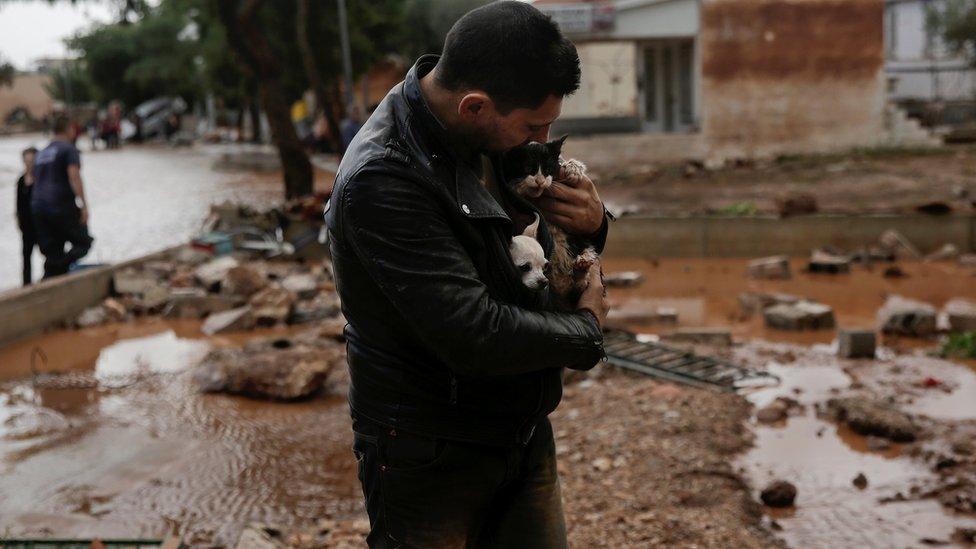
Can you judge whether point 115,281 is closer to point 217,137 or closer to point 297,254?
point 297,254

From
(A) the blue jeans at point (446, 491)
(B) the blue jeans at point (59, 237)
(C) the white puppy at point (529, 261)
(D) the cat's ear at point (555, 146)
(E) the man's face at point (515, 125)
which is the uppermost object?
(E) the man's face at point (515, 125)

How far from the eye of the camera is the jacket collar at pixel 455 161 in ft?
6.75

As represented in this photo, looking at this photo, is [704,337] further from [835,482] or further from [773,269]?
[773,269]

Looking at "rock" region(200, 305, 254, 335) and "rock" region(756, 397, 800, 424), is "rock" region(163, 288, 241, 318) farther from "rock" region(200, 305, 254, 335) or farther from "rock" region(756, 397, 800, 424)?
"rock" region(756, 397, 800, 424)

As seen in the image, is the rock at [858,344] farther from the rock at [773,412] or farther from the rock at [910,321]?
the rock at [773,412]

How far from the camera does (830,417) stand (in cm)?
623

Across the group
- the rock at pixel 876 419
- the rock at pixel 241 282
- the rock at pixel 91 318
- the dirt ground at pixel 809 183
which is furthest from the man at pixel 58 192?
the dirt ground at pixel 809 183

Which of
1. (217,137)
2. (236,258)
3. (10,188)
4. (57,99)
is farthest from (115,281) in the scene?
(57,99)

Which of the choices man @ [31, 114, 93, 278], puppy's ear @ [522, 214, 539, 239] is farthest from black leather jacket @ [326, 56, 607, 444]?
man @ [31, 114, 93, 278]

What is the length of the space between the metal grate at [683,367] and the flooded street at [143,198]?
7983 millimetres

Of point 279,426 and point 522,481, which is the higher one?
point 522,481

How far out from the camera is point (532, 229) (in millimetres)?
2307

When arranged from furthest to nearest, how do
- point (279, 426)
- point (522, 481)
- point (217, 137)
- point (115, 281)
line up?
1. point (217, 137)
2. point (115, 281)
3. point (279, 426)
4. point (522, 481)

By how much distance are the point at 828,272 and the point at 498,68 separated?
10.8 metres
